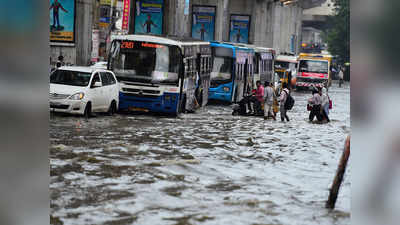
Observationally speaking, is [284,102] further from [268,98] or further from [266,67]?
[266,67]

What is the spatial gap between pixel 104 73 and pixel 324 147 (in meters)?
7.71

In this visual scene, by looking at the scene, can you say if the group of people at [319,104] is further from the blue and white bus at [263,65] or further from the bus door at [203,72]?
the blue and white bus at [263,65]

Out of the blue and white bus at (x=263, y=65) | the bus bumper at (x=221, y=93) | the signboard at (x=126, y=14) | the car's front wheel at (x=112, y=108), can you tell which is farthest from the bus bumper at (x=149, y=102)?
the signboard at (x=126, y=14)

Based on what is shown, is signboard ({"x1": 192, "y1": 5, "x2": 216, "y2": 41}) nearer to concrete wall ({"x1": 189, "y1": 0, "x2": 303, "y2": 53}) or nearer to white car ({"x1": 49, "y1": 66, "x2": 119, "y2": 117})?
concrete wall ({"x1": 189, "y1": 0, "x2": 303, "y2": 53})

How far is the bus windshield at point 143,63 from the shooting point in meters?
23.0

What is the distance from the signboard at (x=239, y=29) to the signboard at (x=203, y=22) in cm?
617

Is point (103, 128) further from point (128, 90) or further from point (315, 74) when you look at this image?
point (315, 74)

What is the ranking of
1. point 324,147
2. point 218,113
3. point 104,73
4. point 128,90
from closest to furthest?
1. point 324,147
2. point 104,73
3. point 128,90
4. point 218,113

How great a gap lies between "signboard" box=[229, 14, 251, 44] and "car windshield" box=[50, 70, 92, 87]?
141 feet

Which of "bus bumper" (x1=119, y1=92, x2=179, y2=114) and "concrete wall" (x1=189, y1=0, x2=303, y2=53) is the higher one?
"concrete wall" (x1=189, y1=0, x2=303, y2=53)

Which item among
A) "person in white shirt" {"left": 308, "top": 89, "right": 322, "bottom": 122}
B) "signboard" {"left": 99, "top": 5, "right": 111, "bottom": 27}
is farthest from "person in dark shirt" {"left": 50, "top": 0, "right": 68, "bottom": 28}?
→ "signboard" {"left": 99, "top": 5, "right": 111, "bottom": 27}

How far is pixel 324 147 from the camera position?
695 inches

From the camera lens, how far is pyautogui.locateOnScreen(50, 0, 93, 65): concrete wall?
32688 millimetres
